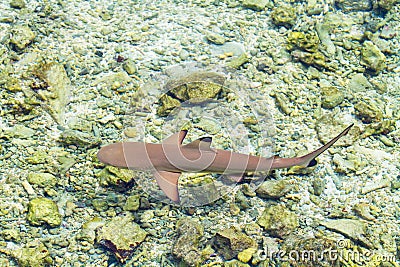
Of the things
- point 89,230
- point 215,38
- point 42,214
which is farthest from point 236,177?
point 215,38

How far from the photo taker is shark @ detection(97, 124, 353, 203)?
3559 millimetres

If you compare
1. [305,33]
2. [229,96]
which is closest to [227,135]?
[229,96]

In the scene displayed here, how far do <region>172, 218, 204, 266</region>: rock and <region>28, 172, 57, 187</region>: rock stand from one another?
115 centimetres

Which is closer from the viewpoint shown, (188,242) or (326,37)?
(188,242)

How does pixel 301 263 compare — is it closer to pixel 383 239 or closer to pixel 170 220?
pixel 383 239

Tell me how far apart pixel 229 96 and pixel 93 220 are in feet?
6.29

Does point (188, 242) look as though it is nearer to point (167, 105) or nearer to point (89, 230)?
point (89, 230)

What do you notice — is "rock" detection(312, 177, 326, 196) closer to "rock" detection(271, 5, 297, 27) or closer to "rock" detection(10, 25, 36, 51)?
"rock" detection(271, 5, 297, 27)

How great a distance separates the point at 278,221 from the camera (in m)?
3.70

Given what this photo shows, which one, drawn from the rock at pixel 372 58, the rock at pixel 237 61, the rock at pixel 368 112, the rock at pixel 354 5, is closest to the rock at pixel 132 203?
the rock at pixel 237 61

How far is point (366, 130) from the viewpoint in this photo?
14.8 ft

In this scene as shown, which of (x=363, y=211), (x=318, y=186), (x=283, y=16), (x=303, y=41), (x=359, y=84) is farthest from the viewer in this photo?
(x=283, y=16)

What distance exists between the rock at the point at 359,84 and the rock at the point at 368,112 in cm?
25

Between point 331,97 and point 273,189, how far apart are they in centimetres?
137
